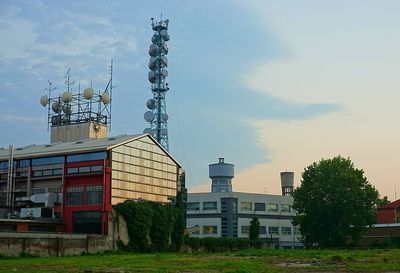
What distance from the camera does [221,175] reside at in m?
156

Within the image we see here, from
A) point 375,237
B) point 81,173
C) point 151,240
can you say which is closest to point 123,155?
point 81,173

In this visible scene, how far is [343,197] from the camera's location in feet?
273

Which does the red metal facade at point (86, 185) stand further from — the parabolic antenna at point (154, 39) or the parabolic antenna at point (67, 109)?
the parabolic antenna at point (154, 39)

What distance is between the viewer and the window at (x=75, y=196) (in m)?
68.9

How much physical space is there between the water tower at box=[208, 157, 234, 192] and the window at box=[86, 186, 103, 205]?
8926 cm

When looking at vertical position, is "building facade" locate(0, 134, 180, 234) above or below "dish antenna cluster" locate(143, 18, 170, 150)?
below

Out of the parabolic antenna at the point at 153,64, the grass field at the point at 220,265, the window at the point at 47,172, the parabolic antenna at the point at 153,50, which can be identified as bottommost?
the grass field at the point at 220,265

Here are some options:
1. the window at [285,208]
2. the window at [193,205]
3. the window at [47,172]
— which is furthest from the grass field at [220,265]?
the window at [285,208]

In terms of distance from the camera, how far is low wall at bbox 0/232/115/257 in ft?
176

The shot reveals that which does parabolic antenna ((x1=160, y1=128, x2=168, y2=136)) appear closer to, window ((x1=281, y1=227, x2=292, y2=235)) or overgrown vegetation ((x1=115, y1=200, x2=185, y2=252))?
overgrown vegetation ((x1=115, y1=200, x2=185, y2=252))

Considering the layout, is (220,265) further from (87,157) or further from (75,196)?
(75,196)

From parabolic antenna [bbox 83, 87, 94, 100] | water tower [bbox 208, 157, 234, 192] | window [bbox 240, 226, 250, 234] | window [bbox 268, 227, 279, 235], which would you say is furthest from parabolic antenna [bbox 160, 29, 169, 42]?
water tower [bbox 208, 157, 234, 192]

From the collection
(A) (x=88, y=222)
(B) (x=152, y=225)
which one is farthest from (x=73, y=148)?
(B) (x=152, y=225)

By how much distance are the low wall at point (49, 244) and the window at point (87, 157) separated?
31.0 ft
